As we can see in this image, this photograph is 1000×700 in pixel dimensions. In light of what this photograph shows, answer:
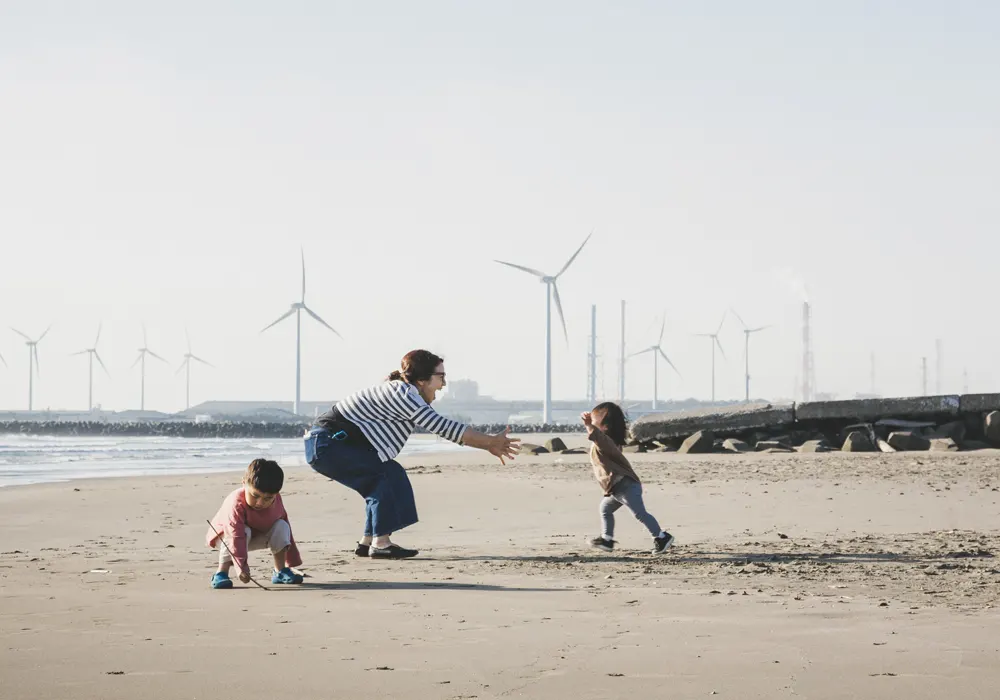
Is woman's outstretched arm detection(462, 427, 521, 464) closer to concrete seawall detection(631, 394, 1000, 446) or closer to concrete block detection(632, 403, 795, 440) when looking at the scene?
concrete seawall detection(631, 394, 1000, 446)

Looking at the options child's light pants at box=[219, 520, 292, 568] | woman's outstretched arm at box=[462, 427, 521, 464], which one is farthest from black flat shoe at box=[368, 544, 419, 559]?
child's light pants at box=[219, 520, 292, 568]

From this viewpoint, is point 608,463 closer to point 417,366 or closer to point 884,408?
point 417,366

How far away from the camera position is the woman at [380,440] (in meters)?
7.81

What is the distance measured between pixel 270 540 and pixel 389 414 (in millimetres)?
1514

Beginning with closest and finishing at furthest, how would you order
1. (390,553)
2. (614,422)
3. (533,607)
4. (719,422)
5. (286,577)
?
1. (533,607)
2. (286,577)
3. (390,553)
4. (614,422)
5. (719,422)

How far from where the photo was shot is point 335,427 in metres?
8.02

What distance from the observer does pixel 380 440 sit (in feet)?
25.9

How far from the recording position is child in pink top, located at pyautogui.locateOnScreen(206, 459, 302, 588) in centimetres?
646

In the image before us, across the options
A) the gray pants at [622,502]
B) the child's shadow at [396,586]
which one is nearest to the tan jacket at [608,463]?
the gray pants at [622,502]

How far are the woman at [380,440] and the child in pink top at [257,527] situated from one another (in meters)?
1.14

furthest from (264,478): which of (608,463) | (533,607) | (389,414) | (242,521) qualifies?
(608,463)

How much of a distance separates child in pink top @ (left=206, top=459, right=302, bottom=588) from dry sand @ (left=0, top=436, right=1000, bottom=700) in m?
0.18

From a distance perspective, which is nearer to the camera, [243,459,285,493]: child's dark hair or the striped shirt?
[243,459,285,493]: child's dark hair

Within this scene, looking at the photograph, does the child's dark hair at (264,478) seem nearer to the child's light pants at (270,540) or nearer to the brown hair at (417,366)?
the child's light pants at (270,540)
